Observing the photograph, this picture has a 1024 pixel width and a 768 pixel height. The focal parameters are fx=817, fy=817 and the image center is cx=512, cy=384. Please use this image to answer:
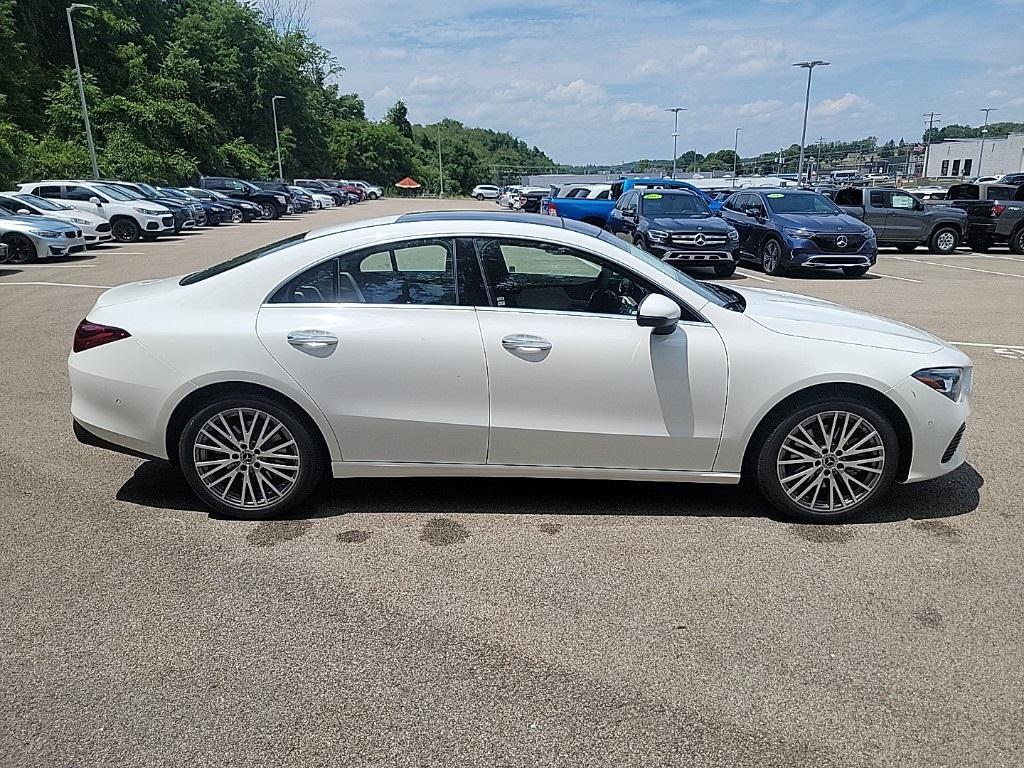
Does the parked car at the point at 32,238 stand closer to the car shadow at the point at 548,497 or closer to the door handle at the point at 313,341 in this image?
the car shadow at the point at 548,497

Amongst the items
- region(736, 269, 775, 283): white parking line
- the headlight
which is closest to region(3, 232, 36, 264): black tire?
region(736, 269, 775, 283): white parking line

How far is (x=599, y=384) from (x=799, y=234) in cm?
1324

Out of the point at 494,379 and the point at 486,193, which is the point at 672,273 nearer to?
the point at 494,379

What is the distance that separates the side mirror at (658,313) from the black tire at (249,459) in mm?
1832

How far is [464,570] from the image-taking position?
3910 mm

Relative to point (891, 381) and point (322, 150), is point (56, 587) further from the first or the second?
point (322, 150)

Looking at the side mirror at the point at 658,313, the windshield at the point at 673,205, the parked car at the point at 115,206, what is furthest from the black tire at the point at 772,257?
the parked car at the point at 115,206

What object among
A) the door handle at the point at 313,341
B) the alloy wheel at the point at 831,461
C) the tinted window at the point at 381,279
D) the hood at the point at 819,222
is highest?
the tinted window at the point at 381,279

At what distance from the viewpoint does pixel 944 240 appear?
21.6 m

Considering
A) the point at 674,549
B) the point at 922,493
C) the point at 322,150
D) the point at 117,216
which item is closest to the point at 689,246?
the point at 922,493

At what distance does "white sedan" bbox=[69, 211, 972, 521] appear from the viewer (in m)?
4.19

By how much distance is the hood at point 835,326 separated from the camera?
14.2 ft

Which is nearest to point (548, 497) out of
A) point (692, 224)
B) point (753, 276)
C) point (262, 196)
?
point (692, 224)

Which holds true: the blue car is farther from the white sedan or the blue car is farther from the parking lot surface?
the white sedan
